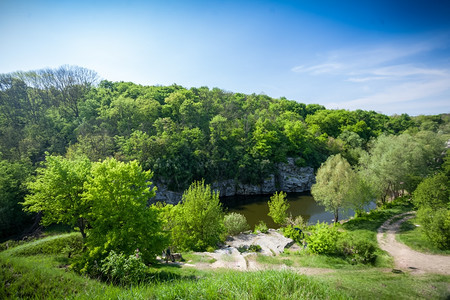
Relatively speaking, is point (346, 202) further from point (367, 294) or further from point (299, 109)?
point (299, 109)

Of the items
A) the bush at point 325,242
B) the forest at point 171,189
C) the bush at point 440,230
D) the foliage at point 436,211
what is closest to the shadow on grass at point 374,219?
the forest at point 171,189

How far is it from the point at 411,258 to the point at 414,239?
3876 mm

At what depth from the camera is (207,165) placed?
41.3m

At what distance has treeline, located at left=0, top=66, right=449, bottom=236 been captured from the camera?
3519 cm

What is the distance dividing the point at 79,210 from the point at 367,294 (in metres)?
16.7

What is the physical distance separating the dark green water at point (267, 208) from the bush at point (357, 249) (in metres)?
14.0

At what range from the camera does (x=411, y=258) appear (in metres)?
14.5

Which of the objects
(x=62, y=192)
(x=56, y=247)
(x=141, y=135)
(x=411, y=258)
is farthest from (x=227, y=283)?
(x=141, y=135)

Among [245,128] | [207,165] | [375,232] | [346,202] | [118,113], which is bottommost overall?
[375,232]

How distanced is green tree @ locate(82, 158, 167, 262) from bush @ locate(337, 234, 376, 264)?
13.0m

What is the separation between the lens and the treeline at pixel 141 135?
35188 millimetres

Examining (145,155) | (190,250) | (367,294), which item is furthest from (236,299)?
(145,155)

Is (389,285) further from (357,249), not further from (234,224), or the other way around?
(234,224)

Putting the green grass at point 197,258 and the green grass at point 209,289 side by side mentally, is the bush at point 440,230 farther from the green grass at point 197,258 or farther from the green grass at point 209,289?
the green grass at point 197,258
